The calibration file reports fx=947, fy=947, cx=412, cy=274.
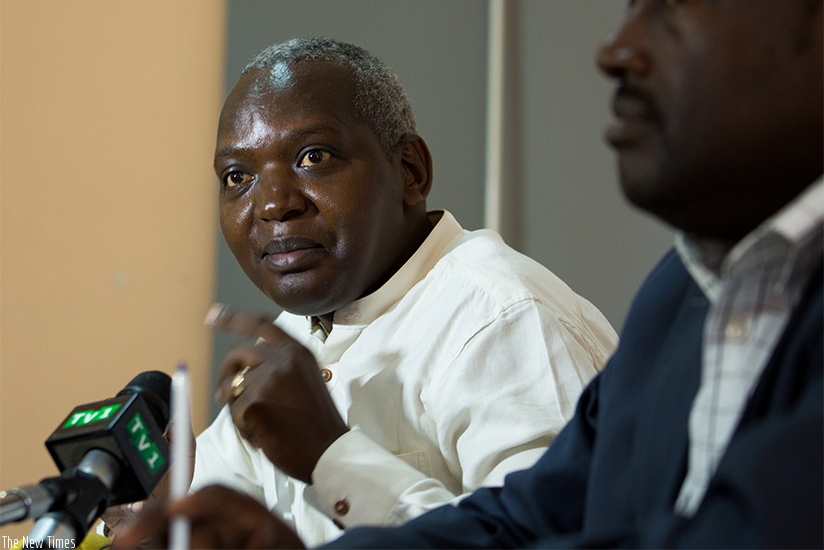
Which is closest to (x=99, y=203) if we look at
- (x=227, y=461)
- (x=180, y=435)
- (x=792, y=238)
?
(x=227, y=461)

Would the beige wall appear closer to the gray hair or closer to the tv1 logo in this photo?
the gray hair

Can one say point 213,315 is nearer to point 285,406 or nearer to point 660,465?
point 285,406

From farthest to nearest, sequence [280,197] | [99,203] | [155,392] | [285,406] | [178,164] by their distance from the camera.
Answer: [178,164] < [99,203] < [280,197] < [285,406] < [155,392]

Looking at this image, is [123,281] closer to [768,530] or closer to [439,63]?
[439,63]

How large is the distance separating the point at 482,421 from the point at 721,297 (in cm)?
51

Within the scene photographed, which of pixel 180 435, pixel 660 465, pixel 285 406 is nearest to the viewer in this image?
pixel 180 435

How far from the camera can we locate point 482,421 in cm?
111

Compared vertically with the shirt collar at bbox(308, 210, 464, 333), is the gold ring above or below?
below

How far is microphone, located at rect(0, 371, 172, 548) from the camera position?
77 centimetres

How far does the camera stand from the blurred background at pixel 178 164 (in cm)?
223

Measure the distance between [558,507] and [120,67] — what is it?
1.94 m

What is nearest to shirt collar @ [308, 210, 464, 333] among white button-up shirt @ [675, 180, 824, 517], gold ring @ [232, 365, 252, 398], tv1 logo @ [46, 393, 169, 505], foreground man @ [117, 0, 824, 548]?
gold ring @ [232, 365, 252, 398]

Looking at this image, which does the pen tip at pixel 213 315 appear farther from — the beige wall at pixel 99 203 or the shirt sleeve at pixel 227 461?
the beige wall at pixel 99 203

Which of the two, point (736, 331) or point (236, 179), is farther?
point (236, 179)
